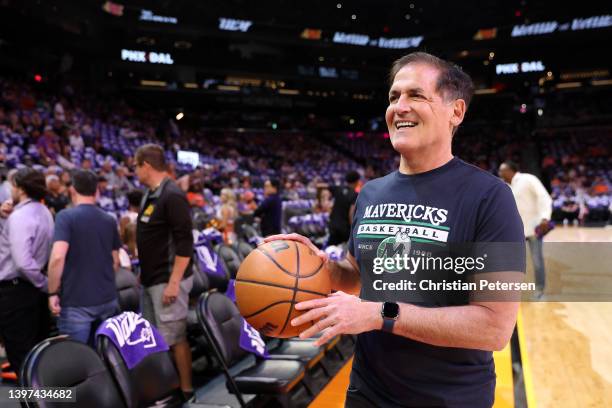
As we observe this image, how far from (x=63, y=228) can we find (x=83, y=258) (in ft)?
0.80

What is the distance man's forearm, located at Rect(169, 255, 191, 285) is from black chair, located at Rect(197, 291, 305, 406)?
1.08 ft

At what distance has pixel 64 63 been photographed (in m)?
20.6

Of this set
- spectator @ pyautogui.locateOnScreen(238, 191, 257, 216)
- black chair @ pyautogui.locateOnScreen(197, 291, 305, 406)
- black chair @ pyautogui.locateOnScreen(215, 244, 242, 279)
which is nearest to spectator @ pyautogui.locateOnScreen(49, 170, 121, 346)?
black chair @ pyautogui.locateOnScreen(197, 291, 305, 406)

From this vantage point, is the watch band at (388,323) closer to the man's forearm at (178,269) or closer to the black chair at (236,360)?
the black chair at (236,360)

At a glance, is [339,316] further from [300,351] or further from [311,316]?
[300,351]

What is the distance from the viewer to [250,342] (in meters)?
3.62

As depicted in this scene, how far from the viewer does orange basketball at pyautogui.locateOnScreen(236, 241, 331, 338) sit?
156cm

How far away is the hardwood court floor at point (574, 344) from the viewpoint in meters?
3.53

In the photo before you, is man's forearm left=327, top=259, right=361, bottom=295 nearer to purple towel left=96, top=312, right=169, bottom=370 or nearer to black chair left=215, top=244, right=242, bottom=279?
purple towel left=96, top=312, right=169, bottom=370

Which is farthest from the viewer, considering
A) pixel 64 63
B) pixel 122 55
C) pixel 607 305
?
pixel 122 55

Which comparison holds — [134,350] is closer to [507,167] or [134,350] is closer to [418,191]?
[418,191]

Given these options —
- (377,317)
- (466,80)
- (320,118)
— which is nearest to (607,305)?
(466,80)

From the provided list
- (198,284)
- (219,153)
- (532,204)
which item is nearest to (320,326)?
(198,284)

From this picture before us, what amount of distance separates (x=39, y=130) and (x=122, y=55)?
1072 cm
